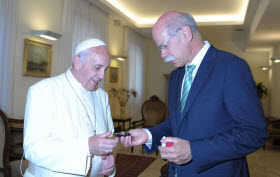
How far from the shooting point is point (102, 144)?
1651 mm

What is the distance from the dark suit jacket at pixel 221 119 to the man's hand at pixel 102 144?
16.4 inches

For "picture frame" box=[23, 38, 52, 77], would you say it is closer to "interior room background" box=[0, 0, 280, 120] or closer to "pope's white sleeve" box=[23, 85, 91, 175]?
"interior room background" box=[0, 0, 280, 120]

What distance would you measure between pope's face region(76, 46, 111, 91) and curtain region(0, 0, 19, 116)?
306 cm

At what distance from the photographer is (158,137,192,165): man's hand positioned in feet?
4.34

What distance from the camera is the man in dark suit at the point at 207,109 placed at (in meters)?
1.29

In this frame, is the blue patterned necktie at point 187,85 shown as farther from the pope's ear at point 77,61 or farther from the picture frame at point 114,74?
the picture frame at point 114,74

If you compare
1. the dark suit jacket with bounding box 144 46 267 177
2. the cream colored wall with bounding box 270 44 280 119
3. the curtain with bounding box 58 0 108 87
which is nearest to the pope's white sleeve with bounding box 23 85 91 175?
the dark suit jacket with bounding box 144 46 267 177

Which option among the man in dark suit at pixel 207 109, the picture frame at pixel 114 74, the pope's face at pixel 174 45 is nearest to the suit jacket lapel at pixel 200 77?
the man in dark suit at pixel 207 109

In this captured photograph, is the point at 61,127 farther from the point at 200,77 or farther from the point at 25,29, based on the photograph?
the point at 25,29

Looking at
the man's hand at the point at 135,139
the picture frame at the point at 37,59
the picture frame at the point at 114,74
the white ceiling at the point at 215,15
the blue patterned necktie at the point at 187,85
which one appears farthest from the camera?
the picture frame at the point at 114,74

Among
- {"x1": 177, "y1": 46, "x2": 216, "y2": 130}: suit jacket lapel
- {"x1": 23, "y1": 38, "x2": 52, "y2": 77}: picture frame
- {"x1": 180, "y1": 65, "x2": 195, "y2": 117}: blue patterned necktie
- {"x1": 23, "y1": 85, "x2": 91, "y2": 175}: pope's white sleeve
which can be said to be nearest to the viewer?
{"x1": 177, "y1": 46, "x2": 216, "y2": 130}: suit jacket lapel

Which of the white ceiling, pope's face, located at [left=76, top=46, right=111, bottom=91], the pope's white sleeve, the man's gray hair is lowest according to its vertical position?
the pope's white sleeve

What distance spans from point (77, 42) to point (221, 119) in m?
5.75

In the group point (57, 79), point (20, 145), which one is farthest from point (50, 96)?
point (20, 145)
